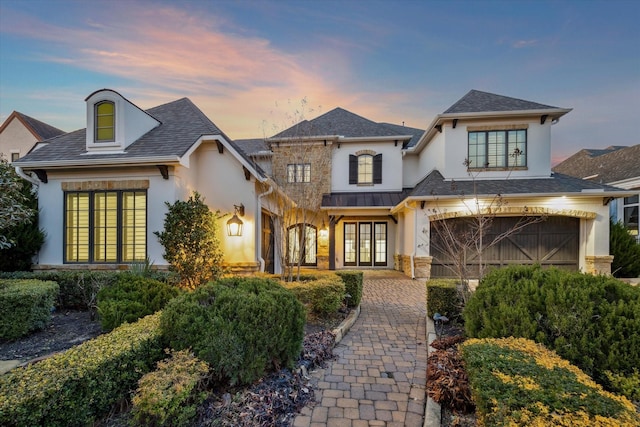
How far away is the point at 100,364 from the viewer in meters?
2.48

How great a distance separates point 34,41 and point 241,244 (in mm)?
8645

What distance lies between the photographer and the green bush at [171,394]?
88.7 inches

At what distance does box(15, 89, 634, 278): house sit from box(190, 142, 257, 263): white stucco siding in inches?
1.2

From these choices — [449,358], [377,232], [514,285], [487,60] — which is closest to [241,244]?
[449,358]

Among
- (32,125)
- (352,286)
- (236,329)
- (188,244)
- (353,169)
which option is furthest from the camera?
(32,125)

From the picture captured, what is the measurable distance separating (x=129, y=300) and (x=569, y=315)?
19.5 feet

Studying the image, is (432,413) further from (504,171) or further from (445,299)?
(504,171)

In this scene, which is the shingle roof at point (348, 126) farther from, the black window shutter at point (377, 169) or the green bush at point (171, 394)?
the green bush at point (171, 394)

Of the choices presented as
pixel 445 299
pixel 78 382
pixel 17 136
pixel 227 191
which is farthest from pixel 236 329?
pixel 17 136

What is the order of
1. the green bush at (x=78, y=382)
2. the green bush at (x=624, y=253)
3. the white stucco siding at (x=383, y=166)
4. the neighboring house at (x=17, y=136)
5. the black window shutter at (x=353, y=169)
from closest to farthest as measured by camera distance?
the green bush at (x=78, y=382) < the green bush at (x=624, y=253) < the white stucco siding at (x=383, y=166) < the black window shutter at (x=353, y=169) < the neighboring house at (x=17, y=136)

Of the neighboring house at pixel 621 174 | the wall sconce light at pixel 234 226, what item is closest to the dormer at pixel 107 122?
the wall sconce light at pixel 234 226

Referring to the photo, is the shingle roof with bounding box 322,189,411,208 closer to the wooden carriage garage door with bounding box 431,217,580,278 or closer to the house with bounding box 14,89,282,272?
the wooden carriage garage door with bounding box 431,217,580,278

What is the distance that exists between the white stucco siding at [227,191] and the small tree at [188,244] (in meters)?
1.13

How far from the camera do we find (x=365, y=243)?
15.0 metres
